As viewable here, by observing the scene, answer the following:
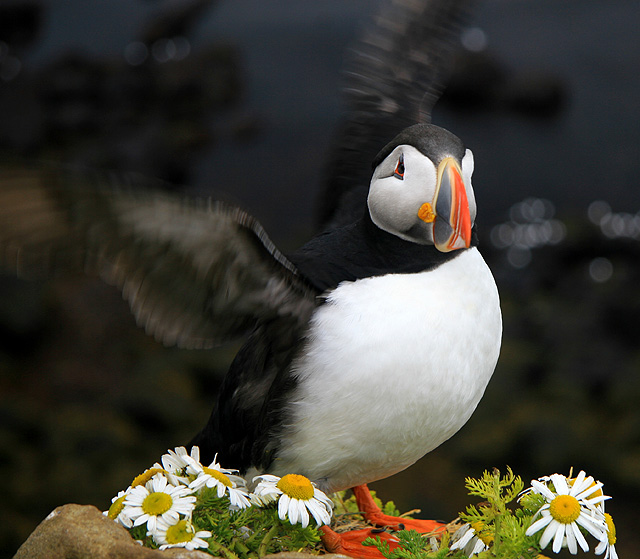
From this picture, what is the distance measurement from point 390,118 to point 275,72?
6823mm

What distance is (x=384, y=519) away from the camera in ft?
10.3

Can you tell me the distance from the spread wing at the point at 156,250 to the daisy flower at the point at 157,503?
49 cm

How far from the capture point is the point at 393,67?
3.35 meters

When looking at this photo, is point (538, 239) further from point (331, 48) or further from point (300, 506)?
point (300, 506)

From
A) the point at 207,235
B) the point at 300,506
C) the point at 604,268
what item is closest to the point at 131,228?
the point at 207,235

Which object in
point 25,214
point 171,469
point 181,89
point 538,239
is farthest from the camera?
point 181,89

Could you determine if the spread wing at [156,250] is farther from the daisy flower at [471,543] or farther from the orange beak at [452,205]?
the daisy flower at [471,543]

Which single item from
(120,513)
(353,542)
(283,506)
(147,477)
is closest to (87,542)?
(120,513)

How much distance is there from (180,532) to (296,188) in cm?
723

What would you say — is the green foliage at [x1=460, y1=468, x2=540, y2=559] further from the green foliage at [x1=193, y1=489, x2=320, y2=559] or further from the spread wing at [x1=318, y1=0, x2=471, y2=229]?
the spread wing at [x1=318, y1=0, x2=471, y2=229]

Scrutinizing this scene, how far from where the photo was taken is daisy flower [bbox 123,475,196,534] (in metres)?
2.28

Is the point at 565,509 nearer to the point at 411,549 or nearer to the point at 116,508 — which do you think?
the point at 411,549

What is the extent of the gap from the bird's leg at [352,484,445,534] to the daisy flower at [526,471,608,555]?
0.80m

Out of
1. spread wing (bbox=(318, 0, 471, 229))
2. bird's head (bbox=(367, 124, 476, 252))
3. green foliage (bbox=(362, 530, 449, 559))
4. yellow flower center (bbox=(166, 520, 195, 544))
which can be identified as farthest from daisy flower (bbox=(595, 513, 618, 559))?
spread wing (bbox=(318, 0, 471, 229))
